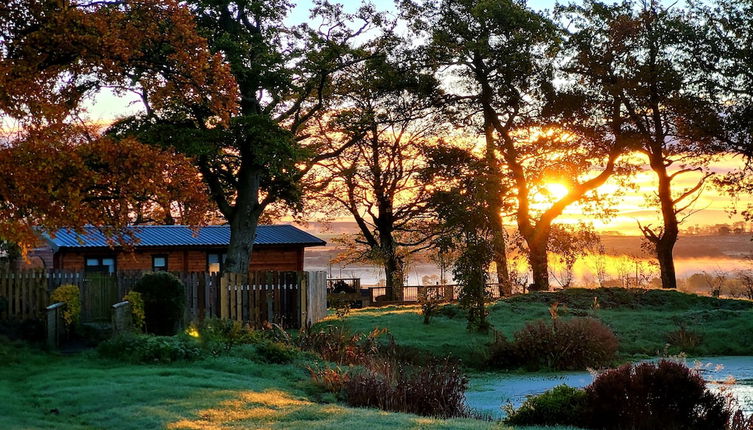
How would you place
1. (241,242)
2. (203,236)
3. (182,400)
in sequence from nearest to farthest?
(182,400) < (241,242) < (203,236)

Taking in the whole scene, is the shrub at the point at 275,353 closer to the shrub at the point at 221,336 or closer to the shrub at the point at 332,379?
the shrub at the point at 221,336

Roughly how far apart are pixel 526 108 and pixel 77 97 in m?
24.1

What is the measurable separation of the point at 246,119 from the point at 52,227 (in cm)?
1340

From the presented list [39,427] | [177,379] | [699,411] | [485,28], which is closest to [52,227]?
[177,379]

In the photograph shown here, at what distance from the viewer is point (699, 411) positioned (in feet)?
33.7

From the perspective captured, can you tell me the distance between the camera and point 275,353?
626 inches

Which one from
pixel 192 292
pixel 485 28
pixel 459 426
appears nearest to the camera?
pixel 459 426

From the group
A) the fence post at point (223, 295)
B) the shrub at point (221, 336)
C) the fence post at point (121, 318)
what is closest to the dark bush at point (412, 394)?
the shrub at point (221, 336)

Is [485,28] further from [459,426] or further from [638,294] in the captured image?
[459,426]

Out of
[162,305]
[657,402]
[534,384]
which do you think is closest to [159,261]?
[162,305]

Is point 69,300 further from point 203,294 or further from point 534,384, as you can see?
point 534,384

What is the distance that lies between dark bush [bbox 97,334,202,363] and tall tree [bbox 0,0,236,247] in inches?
105

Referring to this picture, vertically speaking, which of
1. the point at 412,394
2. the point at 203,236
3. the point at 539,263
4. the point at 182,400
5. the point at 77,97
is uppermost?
the point at 77,97

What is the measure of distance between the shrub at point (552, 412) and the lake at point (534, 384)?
4.35 ft
